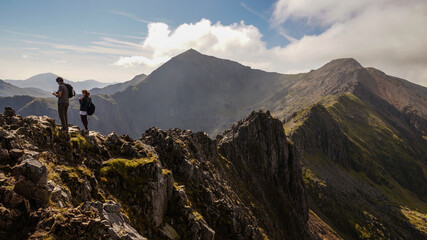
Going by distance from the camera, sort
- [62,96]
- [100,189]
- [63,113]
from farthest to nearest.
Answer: [63,113], [62,96], [100,189]

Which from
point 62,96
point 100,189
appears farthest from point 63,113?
point 100,189

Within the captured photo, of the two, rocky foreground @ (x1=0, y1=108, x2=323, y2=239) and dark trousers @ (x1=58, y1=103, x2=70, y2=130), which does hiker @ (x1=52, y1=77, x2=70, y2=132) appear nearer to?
dark trousers @ (x1=58, y1=103, x2=70, y2=130)

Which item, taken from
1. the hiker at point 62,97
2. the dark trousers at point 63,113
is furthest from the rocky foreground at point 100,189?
the hiker at point 62,97

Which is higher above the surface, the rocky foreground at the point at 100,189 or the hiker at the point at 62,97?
the hiker at the point at 62,97

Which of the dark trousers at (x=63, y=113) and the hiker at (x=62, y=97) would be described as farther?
the dark trousers at (x=63, y=113)

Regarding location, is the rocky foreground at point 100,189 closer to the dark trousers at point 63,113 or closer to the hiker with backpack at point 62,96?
the dark trousers at point 63,113

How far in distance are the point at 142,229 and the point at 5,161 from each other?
500 inches

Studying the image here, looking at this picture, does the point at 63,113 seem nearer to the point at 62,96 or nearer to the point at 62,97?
the point at 62,97

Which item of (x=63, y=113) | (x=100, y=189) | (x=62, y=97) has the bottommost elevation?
(x=100, y=189)

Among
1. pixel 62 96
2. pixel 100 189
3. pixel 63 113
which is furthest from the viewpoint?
pixel 63 113

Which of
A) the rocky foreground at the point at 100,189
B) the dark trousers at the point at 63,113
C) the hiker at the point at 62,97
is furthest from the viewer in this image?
the dark trousers at the point at 63,113

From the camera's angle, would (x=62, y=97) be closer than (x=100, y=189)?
No

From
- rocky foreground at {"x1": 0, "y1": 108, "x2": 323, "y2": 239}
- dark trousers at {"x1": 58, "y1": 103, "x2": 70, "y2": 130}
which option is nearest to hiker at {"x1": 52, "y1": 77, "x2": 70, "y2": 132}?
dark trousers at {"x1": 58, "y1": 103, "x2": 70, "y2": 130}

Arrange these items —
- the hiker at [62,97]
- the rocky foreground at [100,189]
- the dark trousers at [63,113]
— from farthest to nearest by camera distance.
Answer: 1. the dark trousers at [63,113]
2. the hiker at [62,97]
3. the rocky foreground at [100,189]
